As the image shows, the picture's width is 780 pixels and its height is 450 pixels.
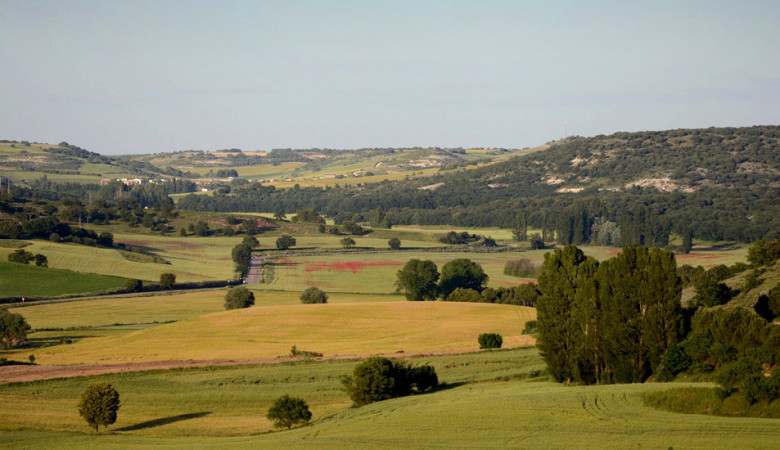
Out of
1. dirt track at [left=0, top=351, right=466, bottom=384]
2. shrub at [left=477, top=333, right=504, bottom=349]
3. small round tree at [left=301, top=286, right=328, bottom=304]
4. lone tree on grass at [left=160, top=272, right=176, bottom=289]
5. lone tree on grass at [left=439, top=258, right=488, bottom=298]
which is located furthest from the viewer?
lone tree on grass at [left=160, top=272, right=176, bottom=289]

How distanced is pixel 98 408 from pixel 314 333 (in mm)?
34181

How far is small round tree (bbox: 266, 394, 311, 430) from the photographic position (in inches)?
1610

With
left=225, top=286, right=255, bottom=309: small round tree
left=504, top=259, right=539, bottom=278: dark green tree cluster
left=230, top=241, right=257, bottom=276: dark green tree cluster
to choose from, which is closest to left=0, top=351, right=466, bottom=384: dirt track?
left=225, top=286, right=255, bottom=309: small round tree

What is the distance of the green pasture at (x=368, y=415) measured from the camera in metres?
32.9

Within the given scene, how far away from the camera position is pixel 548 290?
56.7 m

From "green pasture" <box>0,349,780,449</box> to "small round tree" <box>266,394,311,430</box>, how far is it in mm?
759

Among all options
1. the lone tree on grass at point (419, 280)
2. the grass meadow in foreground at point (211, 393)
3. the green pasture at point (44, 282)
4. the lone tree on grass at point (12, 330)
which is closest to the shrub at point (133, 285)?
the green pasture at point (44, 282)

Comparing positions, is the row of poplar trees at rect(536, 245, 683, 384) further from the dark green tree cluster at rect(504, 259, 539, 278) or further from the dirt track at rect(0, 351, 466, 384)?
the dark green tree cluster at rect(504, 259, 539, 278)

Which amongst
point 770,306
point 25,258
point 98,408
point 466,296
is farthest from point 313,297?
point 98,408

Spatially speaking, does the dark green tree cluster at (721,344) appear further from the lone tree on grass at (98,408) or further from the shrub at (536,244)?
the shrub at (536,244)

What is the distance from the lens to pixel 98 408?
41.8 metres

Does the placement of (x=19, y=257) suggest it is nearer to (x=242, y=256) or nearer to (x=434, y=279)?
(x=242, y=256)

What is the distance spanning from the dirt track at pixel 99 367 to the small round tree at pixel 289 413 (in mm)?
19189

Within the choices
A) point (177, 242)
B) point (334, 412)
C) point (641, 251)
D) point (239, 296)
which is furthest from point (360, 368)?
point (177, 242)
